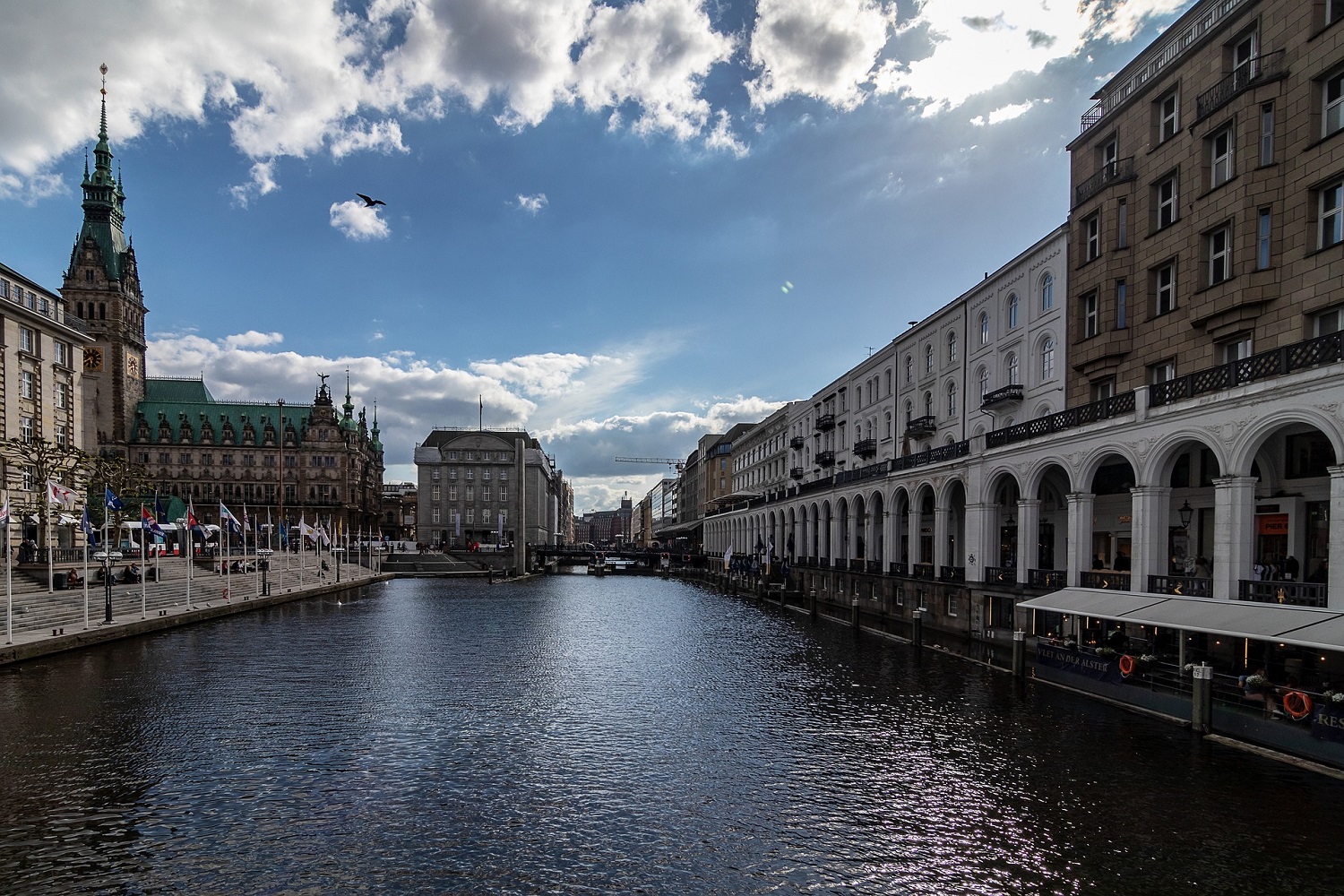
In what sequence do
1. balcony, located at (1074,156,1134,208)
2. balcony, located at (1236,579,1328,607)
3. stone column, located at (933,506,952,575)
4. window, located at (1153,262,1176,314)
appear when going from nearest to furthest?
balcony, located at (1236,579,1328,607) → window, located at (1153,262,1176,314) → balcony, located at (1074,156,1134,208) → stone column, located at (933,506,952,575)

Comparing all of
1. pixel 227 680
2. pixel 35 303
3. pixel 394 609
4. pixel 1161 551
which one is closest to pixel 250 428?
pixel 35 303

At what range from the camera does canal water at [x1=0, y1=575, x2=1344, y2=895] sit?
13172mm

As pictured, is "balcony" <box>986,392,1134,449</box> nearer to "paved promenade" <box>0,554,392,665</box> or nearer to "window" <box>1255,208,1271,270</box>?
"window" <box>1255,208,1271,270</box>

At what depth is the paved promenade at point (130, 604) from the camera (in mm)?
34125

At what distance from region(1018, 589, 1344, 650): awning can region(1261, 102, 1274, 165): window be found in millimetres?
17563

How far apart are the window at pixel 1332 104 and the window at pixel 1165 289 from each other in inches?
285

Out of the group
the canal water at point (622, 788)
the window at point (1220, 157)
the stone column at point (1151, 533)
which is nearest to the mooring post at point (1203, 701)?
the canal water at point (622, 788)

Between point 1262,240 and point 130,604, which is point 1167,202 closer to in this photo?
point 1262,240

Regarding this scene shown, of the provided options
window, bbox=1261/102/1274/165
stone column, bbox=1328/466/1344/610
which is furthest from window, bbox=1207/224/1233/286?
stone column, bbox=1328/466/1344/610

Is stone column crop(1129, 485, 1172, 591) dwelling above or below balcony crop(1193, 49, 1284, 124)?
below

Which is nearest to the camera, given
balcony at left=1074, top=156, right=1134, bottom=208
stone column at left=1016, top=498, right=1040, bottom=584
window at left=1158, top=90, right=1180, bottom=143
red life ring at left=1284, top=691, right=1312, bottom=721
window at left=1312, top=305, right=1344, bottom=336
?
red life ring at left=1284, top=691, right=1312, bottom=721

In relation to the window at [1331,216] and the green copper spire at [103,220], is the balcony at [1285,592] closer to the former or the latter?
the window at [1331,216]

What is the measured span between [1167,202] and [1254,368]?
45.0ft

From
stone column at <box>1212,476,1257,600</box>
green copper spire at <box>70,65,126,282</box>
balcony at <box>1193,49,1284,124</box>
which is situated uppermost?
green copper spire at <box>70,65,126,282</box>
